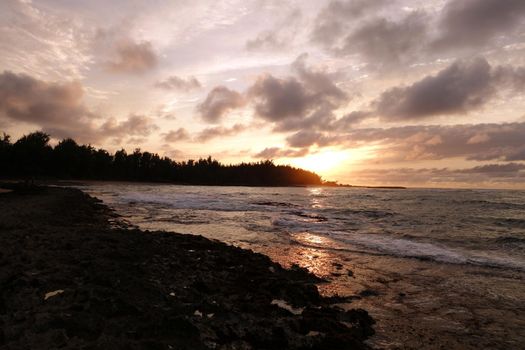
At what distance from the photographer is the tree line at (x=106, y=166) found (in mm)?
90250

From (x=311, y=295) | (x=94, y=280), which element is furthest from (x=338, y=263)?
(x=94, y=280)

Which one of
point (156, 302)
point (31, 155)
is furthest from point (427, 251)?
point (31, 155)

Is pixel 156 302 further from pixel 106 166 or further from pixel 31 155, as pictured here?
pixel 106 166

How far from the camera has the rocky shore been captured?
5.20 meters

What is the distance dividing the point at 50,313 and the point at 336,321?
508 centimetres

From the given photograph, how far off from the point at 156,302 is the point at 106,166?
426ft

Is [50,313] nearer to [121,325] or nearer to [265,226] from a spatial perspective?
[121,325]

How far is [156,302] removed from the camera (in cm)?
661

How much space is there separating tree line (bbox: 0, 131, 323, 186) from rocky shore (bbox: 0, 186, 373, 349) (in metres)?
90.5

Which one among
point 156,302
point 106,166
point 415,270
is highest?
point 106,166

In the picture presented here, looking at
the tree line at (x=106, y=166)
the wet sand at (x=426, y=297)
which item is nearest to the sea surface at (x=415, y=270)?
the wet sand at (x=426, y=297)

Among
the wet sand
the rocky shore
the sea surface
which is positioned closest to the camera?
the rocky shore

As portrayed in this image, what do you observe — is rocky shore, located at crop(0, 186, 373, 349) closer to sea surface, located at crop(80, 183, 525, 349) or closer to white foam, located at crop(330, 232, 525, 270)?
sea surface, located at crop(80, 183, 525, 349)

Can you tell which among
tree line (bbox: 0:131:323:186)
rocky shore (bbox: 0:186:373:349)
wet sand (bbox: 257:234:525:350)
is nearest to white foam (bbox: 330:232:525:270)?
wet sand (bbox: 257:234:525:350)
